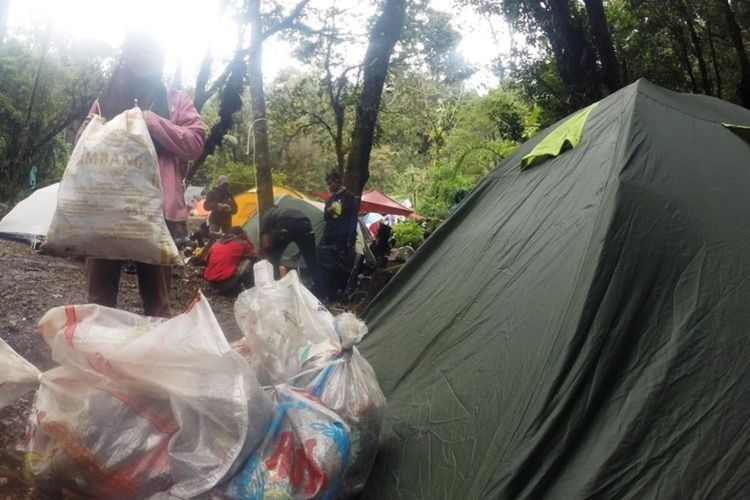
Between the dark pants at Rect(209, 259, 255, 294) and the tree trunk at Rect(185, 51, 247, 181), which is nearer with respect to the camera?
the dark pants at Rect(209, 259, 255, 294)

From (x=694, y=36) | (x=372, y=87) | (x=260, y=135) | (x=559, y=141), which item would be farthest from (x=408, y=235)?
(x=559, y=141)

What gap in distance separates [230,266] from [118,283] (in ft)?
12.7

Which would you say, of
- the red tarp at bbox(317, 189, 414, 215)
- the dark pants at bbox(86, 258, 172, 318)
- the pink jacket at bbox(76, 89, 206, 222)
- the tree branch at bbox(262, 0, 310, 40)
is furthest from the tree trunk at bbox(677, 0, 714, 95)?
the red tarp at bbox(317, 189, 414, 215)

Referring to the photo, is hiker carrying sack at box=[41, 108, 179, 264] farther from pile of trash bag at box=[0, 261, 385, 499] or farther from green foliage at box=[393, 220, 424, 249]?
green foliage at box=[393, 220, 424, 249]

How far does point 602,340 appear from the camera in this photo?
181cm

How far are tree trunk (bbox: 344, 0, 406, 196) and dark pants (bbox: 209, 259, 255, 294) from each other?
1977 millimetres

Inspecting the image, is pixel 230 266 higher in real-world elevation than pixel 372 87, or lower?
lower

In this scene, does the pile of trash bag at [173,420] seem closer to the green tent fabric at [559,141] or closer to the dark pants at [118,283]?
the dark pants at [118,283]

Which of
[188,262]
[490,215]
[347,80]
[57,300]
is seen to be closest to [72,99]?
[347,80]

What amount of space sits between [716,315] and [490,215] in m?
1.26

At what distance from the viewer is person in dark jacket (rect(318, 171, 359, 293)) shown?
730 centimetres

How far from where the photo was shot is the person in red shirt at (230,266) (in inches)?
252

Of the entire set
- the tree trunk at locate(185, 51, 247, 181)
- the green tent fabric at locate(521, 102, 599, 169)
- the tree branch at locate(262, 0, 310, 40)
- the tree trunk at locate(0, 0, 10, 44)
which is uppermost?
the tree branch at locate(262, 0, 310, 40)

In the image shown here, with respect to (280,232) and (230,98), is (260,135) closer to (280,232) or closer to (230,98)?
(280,232)
